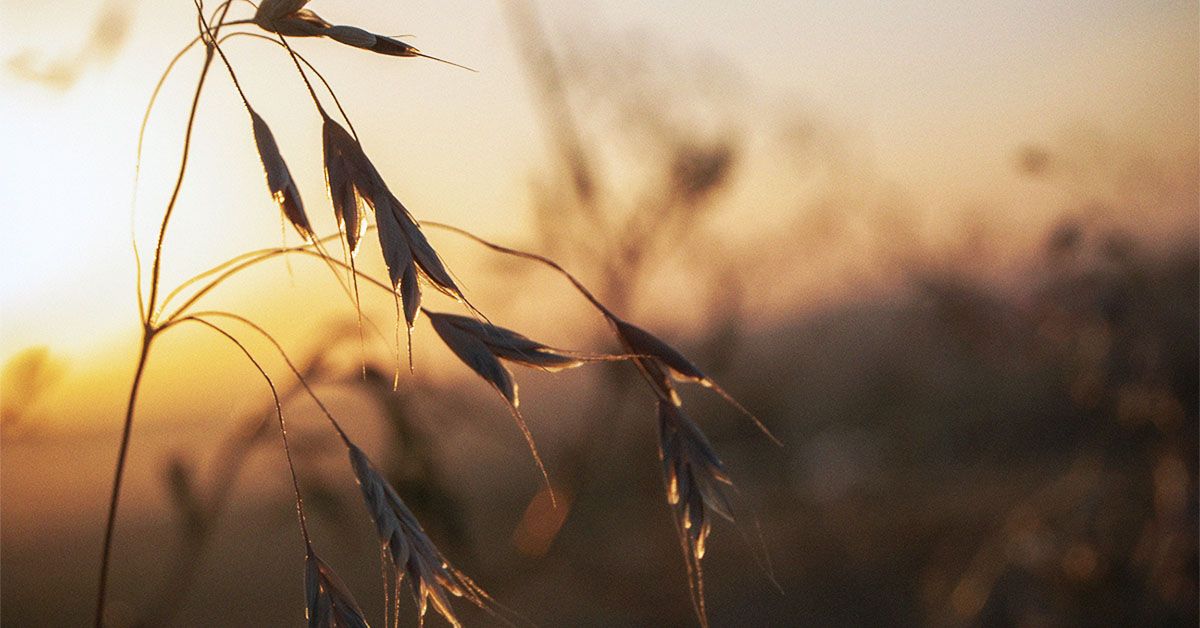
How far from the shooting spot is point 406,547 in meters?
0.70

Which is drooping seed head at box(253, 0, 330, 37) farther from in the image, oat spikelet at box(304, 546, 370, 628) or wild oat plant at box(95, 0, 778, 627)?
oat spikelet at box(304, 546, 370, 628)

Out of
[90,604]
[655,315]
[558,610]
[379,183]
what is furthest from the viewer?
[558,610]

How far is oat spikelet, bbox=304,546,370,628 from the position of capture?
0.72m

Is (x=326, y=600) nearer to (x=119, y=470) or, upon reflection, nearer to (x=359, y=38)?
(x=119, y=470)

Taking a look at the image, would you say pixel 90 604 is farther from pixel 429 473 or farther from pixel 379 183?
pixel 379 183

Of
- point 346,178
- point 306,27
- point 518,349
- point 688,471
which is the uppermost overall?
point 306,27

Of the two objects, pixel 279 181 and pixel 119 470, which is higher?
pixel 279 181

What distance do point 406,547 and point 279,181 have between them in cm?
28

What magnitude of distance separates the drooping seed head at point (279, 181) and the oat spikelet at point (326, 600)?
24 cm

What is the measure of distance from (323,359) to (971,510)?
4.00 metres

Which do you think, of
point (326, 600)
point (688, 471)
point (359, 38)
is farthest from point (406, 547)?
point (359, 38)

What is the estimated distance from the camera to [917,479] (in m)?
5.16

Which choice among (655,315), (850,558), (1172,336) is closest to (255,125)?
(655,315)

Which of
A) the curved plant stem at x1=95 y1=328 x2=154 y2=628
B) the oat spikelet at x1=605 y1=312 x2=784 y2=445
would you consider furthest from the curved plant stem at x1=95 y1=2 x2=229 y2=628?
the oat spikelet at x1=605 y1=312 x2=784 y2=445
